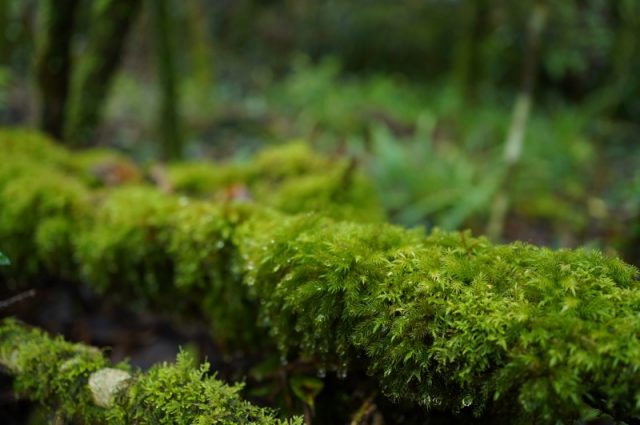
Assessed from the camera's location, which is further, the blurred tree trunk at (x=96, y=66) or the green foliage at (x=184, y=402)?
the blurred tree trunk at (x=96, y=66)

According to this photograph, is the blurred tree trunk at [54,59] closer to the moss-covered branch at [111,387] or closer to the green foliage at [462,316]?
the moss-covered branch at [111,387]

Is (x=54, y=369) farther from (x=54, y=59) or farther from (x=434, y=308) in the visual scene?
(x=54, y=59)

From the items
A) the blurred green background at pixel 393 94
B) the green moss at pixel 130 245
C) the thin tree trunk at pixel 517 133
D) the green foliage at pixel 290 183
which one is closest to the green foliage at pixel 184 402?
the green moss at pixel 130 245

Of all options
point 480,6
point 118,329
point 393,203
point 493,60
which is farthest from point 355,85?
point 118,329

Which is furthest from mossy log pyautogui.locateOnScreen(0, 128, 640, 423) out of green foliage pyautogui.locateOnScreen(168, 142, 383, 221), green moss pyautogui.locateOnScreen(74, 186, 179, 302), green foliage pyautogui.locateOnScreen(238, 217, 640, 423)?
green foliage pyautogui.locateOnScreen(168, 142, 383, 221)

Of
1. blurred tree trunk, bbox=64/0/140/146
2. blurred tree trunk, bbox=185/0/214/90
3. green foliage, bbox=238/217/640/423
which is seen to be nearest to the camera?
green foliage, bbox=238/217/640/423

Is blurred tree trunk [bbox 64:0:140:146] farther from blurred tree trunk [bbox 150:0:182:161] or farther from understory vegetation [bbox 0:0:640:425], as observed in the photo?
blurred tree trunk [bbox 150:0:182:161]
